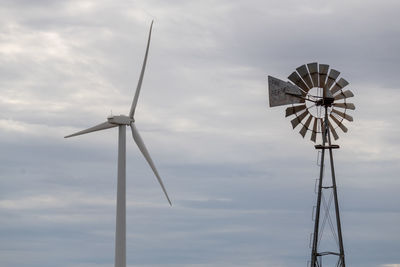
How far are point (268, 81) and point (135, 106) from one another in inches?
369

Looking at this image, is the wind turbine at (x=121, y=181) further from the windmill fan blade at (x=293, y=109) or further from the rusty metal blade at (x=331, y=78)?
the rusty metal blade at (x=331, y=78)

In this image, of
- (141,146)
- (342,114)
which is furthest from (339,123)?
(141,146)

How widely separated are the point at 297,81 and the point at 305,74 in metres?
0.74

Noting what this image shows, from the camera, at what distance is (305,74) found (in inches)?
2111

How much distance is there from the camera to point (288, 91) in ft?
174

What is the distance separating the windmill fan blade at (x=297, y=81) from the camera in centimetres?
5359

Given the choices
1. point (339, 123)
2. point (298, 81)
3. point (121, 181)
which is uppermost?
point (298, 81)

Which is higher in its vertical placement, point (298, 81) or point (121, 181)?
point (298, 81)

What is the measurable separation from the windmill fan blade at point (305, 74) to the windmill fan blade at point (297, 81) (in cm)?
25

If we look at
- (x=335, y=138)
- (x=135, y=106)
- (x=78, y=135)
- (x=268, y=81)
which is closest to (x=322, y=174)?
(x=335, y=138)

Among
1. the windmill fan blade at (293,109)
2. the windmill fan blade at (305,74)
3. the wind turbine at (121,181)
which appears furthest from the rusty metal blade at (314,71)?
the wind turbine at (121,181)

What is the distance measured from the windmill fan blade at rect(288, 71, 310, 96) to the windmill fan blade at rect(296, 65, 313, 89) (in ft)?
0.82

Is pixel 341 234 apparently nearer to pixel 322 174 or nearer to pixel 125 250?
pixel 322 174

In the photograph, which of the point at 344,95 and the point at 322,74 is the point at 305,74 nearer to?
the point at 322,74
